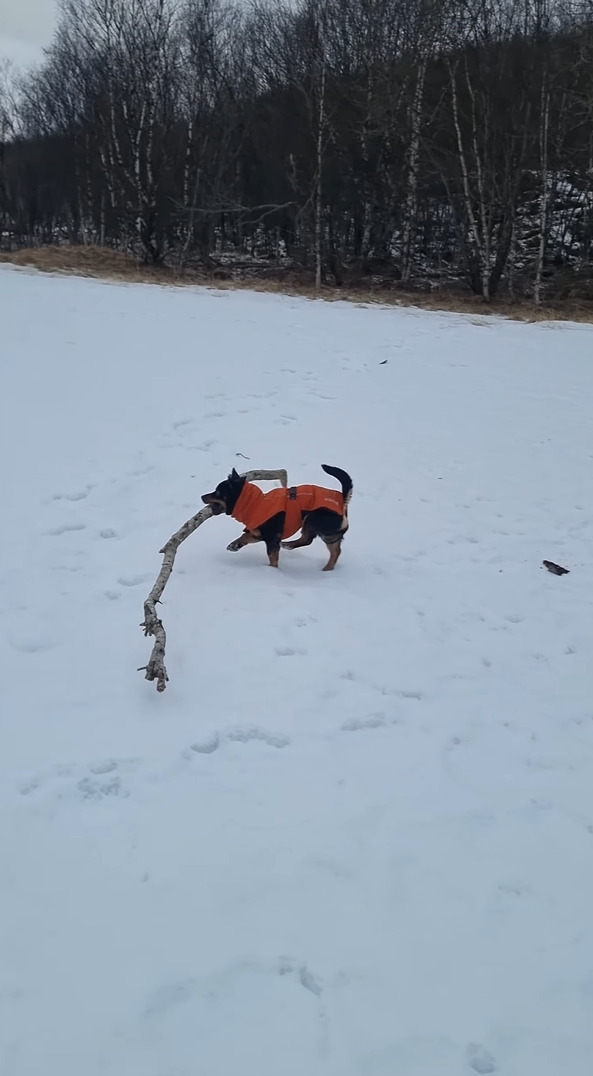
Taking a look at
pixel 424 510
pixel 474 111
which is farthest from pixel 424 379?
pixel 474 111

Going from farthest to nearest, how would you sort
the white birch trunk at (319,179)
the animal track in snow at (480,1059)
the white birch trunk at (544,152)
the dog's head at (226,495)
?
the white birch trunk at (319,179) → the white birch trunk at (544,152) → the dog's head at (226,495) → the animal track in snow at (480,1059)

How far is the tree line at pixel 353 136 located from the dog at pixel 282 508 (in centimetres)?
1643

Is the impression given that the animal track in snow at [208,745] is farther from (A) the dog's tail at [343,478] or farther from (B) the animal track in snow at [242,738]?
(A) the dog's tail at [343,478]

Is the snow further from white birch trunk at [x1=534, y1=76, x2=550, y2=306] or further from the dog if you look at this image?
white birch trunk at [x1=534, y1=76, x2=550, y2=306]

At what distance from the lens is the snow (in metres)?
2.30

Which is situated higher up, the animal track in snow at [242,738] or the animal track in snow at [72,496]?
the animal track in snow at [72,496]

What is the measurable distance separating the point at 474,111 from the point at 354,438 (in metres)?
15.2

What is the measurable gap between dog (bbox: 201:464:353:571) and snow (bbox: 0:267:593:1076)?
1.17ft

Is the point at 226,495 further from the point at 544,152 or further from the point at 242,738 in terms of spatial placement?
the point at 544,152

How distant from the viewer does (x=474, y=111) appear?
61.5 ft

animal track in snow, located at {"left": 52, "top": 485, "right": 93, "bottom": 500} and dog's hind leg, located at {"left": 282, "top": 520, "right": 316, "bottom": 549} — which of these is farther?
animal track in snow, located at {"left": 52, "top": 485, "right": 93, "bottom": 500}

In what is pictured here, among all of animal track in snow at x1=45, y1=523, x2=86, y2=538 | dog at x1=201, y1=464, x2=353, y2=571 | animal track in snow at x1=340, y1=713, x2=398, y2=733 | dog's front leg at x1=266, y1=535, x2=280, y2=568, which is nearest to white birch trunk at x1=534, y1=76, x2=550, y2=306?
dog at x1=201, y1=464, x2=353, y2=571

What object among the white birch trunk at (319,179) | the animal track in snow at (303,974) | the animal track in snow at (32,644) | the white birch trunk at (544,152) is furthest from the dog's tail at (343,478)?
the white birch trunk at (544,152)

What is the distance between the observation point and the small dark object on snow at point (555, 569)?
5543 millimetres
